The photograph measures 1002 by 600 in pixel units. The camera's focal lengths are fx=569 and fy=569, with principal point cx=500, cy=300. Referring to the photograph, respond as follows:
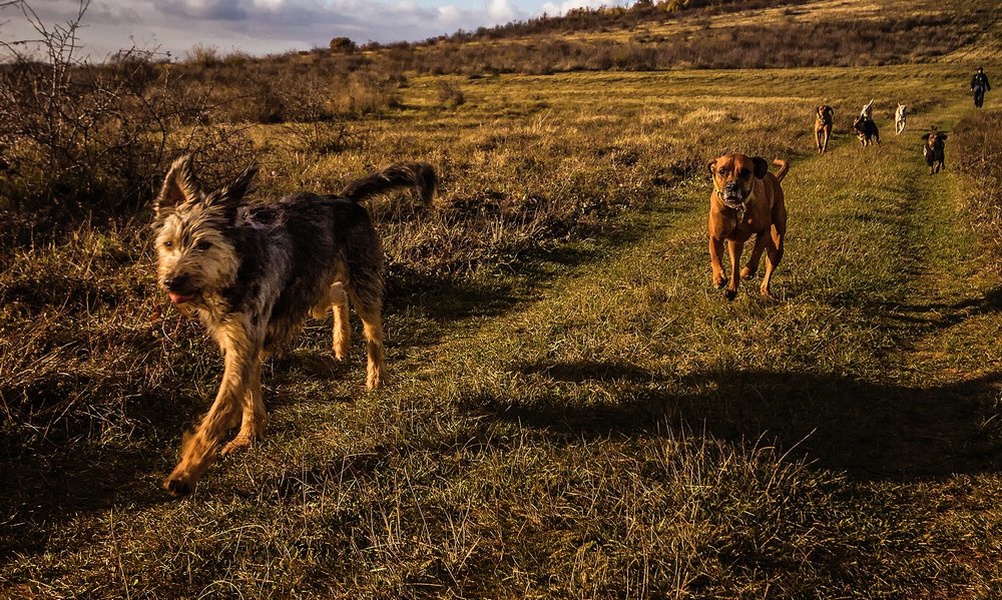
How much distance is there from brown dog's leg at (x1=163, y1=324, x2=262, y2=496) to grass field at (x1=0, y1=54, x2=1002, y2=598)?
1.40 ft

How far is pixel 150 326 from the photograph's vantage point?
5.29m

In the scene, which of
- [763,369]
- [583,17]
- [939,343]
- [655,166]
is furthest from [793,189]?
[583,17]

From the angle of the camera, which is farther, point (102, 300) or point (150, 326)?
point (102, 300)

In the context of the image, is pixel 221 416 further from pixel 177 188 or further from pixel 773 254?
pixel 773 254

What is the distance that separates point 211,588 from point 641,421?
2.82m

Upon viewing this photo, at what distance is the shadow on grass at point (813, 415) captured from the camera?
3.58m

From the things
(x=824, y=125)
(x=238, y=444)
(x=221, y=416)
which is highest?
(x=824, y=125)

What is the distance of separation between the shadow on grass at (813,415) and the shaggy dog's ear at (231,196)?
218 centimetres

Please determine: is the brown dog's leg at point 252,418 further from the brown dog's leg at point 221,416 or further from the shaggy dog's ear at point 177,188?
the shaggy dog's ear at point 177,188

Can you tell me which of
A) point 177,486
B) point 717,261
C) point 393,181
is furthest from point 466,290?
point 177,486

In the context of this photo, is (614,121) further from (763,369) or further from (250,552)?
(250,552)

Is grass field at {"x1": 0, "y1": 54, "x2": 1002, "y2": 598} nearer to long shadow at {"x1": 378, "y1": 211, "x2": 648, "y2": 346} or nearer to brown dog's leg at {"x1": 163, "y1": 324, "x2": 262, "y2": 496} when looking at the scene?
long shadow at {"x1": 378, "y1": 211, "x2": 648, "y2": 346}

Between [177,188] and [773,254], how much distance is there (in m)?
5.71

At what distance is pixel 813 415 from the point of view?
160 inches
